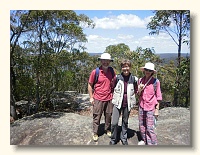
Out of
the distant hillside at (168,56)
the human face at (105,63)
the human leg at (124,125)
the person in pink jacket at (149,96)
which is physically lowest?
the human leg at (124,125)

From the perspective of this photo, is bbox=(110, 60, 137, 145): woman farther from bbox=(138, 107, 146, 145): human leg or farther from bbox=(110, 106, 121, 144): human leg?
bbox=(138, 107, 146, 145): human leg

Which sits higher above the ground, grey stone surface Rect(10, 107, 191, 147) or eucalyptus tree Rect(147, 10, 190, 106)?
eucalyptus tree Rect(147, 10, 190, 106)

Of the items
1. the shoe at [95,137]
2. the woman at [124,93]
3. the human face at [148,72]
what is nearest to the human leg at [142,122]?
the woman at [124,93]

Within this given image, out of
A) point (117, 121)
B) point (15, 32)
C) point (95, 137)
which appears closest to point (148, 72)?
point (117, 121)

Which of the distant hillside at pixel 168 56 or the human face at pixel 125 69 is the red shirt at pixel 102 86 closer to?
the human face at pixel 125 69

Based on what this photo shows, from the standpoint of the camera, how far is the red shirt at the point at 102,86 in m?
3.12

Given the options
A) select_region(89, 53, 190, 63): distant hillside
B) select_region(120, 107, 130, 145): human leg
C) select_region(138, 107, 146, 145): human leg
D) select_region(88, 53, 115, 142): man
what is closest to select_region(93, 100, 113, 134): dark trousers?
select_region(88, 53, 115, 142): man

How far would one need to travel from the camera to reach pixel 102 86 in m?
3.13

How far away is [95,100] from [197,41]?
1510 mm

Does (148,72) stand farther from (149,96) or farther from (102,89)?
(102,89)

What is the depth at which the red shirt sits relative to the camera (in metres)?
3.12
